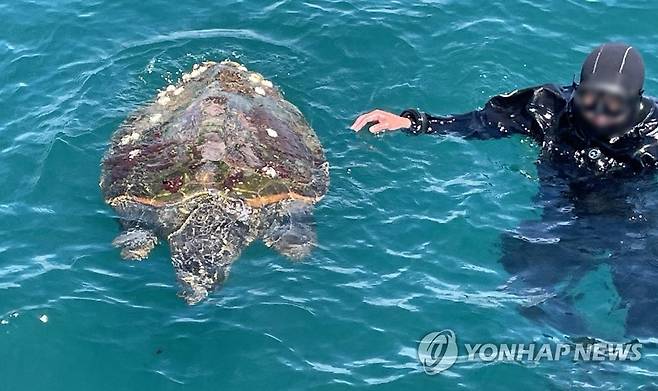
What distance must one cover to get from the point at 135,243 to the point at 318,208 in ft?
6.69

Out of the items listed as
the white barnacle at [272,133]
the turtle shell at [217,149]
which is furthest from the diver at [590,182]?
the white barnacle at [272,133]

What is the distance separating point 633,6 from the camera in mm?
12891

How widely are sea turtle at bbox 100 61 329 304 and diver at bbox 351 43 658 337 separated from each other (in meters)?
1.30

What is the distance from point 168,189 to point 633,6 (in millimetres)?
7706

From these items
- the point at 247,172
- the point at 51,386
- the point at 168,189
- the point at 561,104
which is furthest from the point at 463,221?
the point at 51,386

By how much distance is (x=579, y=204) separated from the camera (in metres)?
8.97

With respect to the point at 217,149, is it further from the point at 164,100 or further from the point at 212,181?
the point at 164,100

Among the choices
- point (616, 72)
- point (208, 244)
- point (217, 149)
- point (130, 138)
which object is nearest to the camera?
point (616, 72)

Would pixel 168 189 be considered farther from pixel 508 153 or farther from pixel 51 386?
pixel 508 153

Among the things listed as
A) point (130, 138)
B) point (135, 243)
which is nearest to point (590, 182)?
point (135, 243)

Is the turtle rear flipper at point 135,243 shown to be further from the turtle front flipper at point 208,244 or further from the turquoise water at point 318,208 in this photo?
the turtle front flipper at point 208,244

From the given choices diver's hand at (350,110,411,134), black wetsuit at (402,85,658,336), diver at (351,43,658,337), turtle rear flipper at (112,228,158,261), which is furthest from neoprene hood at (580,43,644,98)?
turtle rear flipper at (112,228,158,261)

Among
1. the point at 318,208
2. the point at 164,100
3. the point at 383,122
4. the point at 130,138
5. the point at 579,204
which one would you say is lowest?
the point at 318,208

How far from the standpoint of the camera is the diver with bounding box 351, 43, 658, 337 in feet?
26.7
